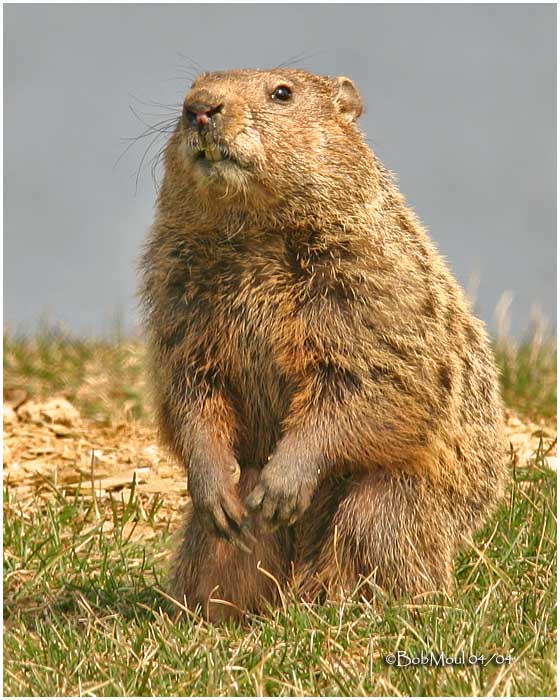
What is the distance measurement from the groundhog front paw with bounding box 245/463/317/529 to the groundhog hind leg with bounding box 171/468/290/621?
0.97 ft

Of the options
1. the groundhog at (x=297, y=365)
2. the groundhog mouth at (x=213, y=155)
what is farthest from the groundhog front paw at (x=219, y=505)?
the groundhog mouth at (x=213, y=155)

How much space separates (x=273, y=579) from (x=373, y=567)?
1.40 feet

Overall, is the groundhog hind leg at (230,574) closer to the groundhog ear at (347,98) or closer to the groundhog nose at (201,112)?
the groundhog nose at (201,112)

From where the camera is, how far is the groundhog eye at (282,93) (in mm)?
5594

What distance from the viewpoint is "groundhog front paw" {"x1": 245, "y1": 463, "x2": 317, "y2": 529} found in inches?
209

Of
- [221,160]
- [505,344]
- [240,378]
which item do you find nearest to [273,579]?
[240,378]

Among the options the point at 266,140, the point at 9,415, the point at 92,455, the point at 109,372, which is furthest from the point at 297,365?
the point at 109,372

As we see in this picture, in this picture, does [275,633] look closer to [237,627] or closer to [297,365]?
[237,627]

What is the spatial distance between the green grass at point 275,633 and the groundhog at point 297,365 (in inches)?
9.9

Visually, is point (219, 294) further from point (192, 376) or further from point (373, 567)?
point (373, 567)

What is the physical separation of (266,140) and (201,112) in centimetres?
33

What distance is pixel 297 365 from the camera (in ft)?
17.8

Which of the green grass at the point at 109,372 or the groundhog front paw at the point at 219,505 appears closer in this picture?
the groundhog front paw at the point at 219,505

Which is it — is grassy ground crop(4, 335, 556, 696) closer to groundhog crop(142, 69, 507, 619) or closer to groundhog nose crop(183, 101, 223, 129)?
groundhog crop(142, 69, 507, 619)
